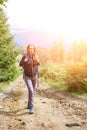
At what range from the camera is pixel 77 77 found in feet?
77.4

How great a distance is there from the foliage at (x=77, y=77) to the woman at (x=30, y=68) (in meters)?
9.01

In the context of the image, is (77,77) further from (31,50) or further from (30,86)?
(31,50)

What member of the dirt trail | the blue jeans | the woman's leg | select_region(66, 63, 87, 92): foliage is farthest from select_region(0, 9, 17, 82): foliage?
the woman's leg

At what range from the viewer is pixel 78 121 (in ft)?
39.1

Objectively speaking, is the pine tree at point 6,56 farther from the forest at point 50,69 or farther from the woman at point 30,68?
the woman at point 30,68

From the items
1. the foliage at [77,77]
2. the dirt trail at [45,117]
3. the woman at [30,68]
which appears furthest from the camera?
the foliage at [77,77]

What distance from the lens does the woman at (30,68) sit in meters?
14.0

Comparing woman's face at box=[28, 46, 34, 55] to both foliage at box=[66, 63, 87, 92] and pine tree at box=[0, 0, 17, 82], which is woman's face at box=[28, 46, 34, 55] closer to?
foliage at box=[66, 63, 87, 92]

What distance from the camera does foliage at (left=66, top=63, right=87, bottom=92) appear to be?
2311 centimetres

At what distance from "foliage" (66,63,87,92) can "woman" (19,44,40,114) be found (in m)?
9.01

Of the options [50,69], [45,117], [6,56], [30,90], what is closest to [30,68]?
[30,90]

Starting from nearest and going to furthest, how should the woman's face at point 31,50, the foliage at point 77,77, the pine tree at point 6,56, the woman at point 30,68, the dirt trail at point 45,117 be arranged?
the dirt trail at point 45,117 → the woman's face at point 31,50 → the woman at point 30,68 → the foliage at point 77,77 → the pine tree at point 6,56

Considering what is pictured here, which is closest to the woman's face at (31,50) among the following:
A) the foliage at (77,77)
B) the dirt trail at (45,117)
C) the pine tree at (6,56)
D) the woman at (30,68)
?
the woman at (30,68)

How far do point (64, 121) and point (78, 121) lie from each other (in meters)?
0.43
